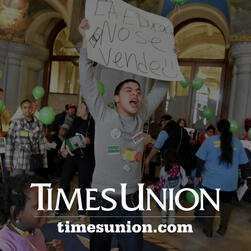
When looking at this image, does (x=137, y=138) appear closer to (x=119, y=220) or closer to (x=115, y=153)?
(x=115, y=153)

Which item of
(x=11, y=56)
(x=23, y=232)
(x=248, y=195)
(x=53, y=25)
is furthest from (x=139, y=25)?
(x=53, y=25)

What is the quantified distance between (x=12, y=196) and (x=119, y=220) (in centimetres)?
78

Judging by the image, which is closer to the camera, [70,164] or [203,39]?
[70,164]

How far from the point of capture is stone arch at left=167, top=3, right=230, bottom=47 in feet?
31.2

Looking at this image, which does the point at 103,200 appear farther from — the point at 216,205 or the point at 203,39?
the point at 203,39

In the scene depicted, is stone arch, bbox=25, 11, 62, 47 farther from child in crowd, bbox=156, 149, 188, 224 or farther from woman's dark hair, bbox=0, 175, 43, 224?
woman's dark hair, bbox=0, 175, 43, 224

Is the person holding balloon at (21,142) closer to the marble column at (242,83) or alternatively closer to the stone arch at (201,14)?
the marble column at (242,83)

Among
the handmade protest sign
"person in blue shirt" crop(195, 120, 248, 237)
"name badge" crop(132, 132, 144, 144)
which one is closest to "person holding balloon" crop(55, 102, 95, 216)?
"person in blue shirt" crop(195, 120, 248, 237)

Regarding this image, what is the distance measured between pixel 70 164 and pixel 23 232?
292 centimetres

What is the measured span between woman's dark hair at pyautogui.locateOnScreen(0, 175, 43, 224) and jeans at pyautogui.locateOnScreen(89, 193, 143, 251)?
59cm

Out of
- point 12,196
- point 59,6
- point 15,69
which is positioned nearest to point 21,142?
point 12,196

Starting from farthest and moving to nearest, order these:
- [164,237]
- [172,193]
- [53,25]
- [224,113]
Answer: [53,25] < [224,113] < [172,193] < [164,237]

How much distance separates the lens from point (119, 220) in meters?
2.15

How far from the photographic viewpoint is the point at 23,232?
1625mm
